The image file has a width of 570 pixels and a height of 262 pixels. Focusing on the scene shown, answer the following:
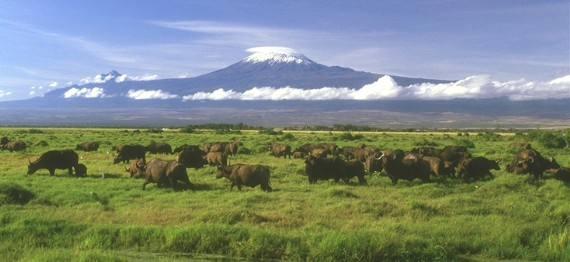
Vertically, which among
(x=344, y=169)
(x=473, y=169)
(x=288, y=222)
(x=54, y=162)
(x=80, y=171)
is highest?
(x=54, y=162)

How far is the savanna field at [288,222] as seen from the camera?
40.3 ft

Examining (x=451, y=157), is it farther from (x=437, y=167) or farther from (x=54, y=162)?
(x=54, y=162)

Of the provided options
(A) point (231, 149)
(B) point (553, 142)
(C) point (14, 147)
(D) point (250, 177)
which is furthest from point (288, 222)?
(B) point (553, 142)

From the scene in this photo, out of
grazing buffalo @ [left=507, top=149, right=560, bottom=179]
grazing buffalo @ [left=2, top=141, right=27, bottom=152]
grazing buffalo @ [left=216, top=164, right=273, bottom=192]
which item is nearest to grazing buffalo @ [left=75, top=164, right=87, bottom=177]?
grazing buffalo @ [left=216, top=164, right=273, bottom=192]

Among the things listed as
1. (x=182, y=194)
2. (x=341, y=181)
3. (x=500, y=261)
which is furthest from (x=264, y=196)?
(x=500, y=261)

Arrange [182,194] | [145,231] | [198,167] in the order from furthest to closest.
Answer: [198,167] < [182,194] < [145,231]

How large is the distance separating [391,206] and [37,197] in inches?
379

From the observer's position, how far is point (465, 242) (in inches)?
509

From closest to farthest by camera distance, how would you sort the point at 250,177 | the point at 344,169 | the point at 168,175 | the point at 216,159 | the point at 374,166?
1. the point at 250,177
2. the point at 168,175
3. the point at 344,169
4. the point at 374,166
5. the point at 216,159

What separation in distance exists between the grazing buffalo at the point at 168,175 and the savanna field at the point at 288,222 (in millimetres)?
312

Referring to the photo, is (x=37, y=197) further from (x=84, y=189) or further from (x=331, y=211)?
(x=331, y=211)

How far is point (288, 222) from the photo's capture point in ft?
47.7

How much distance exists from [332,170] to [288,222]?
8507 millimetres

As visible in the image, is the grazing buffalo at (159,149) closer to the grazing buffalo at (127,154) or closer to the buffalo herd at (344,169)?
the grazing buffalo at (127,154)
